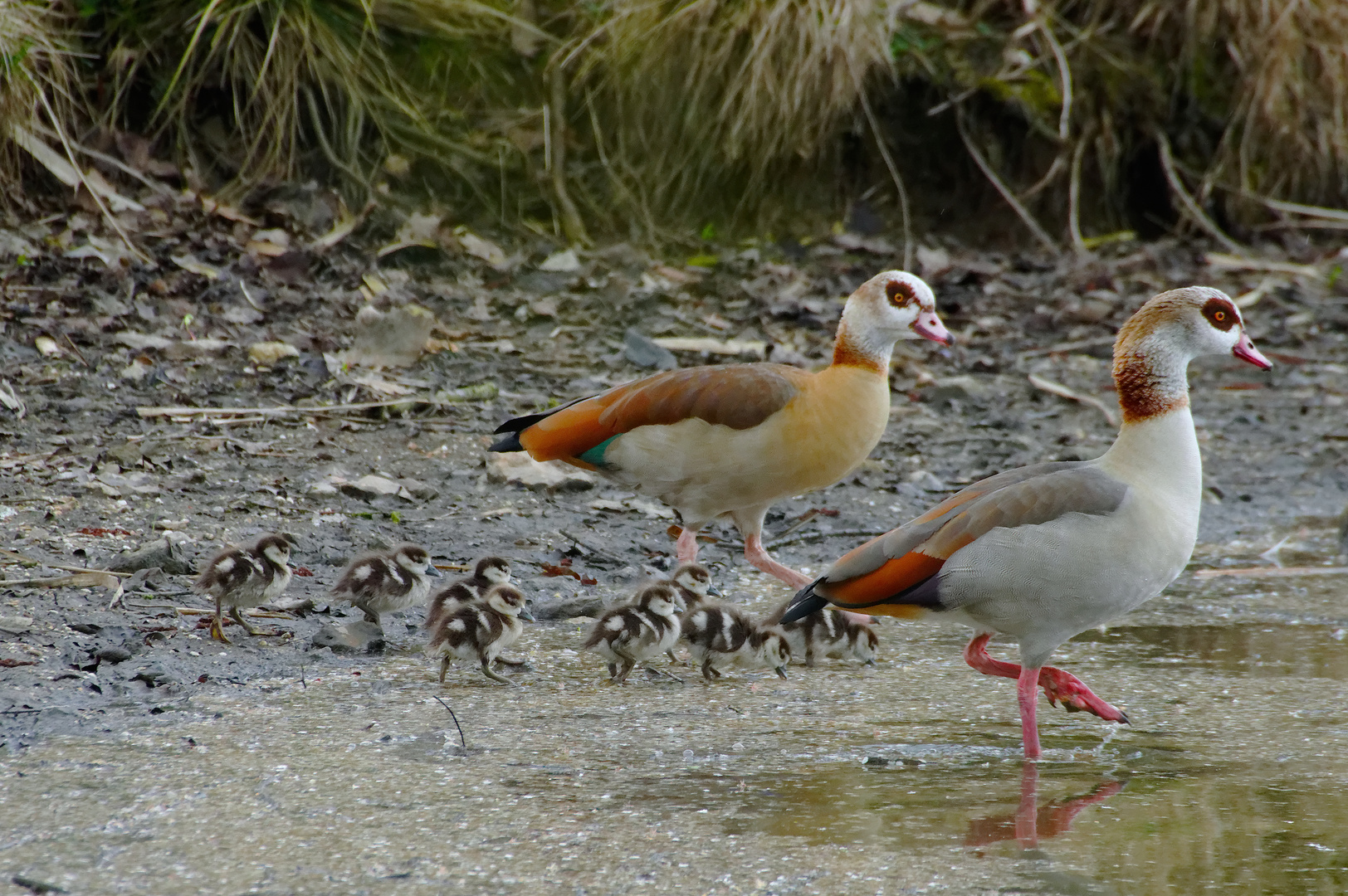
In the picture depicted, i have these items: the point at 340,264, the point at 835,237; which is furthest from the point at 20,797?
the point at 835,237

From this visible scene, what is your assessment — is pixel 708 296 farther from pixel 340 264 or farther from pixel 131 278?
pixel 131 278

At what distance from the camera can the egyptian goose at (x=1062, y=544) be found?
4.18 metres

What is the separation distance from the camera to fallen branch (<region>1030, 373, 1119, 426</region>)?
8109mm

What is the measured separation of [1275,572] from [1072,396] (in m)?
2.36

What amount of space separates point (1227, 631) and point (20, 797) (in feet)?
12.8

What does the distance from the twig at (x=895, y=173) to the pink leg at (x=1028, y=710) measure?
20.1ft

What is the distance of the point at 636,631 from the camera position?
4.63 m

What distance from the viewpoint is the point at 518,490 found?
265 inches

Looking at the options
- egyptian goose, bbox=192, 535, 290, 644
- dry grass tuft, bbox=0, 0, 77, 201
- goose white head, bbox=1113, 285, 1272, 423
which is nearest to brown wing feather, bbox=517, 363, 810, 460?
egyptian goose, bbox=192, 535, 290, 644

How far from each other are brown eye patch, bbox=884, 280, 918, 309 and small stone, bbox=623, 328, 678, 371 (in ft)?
7.06

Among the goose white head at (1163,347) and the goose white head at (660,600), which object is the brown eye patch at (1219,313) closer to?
the goose white head at (1163,347)

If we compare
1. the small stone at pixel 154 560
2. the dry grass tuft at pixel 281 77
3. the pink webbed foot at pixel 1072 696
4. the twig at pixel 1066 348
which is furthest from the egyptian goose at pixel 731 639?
the dry grass tuft at pixel 281 77

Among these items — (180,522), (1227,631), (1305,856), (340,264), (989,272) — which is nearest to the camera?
(1305,856)

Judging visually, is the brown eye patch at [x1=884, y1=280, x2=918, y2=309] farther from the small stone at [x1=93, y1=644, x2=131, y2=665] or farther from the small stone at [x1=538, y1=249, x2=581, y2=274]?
the small stone at [x1=538, y1=249, x2=581, y2=274]
